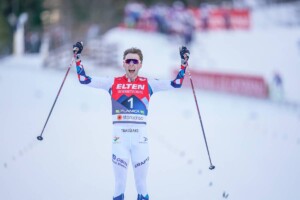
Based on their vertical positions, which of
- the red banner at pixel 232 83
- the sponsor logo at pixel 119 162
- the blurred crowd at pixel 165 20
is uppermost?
the blurred crowd at pixel 165 20

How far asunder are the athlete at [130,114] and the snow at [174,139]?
3.00 ft

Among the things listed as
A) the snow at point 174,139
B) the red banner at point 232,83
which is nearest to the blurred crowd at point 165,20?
the snow at point 174,139

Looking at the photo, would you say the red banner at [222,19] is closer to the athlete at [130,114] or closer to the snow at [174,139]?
the snow at [174,139]

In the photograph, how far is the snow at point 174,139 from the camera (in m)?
6.68

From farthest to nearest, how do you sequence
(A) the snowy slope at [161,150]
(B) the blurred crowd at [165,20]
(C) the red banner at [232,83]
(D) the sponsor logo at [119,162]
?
(B) the blurred crowd at [165,20]
(C) the red banner at [232,83]
(A) the snowy slope at [161,150]
(D) the sponsor logo at [119,162]

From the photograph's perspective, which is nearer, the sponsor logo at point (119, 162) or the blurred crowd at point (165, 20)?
the sponsor logo at point (119, 162)

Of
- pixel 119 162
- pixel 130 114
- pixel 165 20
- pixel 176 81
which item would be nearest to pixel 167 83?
pixel 176 81

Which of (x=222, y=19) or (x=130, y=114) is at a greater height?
(x=222, y=19)

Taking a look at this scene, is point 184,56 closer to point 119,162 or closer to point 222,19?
point 119,162

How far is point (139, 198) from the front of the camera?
212 inches

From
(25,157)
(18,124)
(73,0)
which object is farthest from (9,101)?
(73,0)

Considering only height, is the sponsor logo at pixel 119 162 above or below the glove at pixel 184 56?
below

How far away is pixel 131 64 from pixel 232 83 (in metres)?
18.2

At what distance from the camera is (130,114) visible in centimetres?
525
